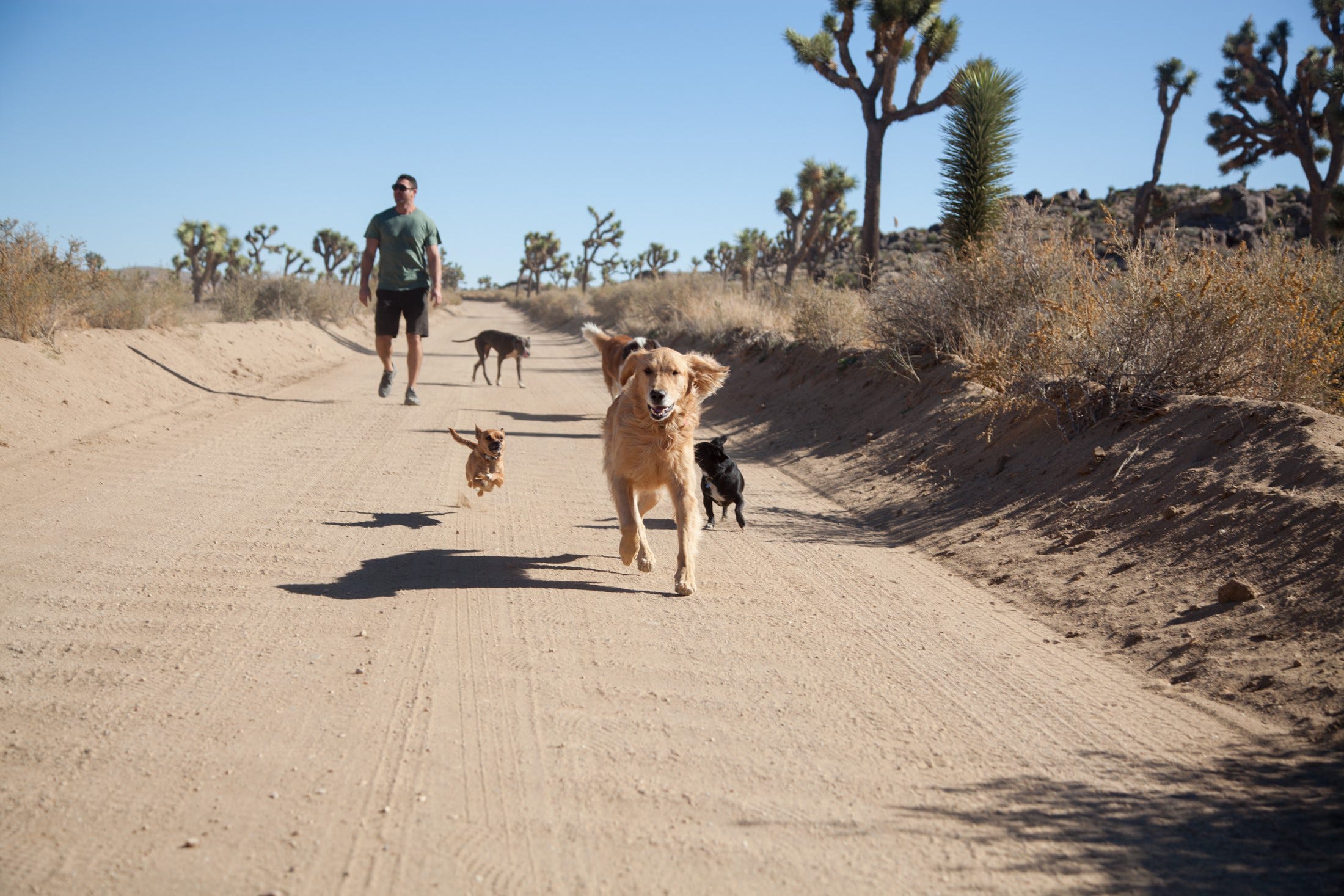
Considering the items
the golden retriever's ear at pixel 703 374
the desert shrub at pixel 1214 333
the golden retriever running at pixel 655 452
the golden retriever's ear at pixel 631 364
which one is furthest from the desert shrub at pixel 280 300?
the desert shrub at pixel 1214 333

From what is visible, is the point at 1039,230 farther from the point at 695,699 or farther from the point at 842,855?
the point at 842,855

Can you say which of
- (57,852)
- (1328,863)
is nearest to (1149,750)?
(1328,863)

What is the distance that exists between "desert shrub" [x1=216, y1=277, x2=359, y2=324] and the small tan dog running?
17987 mm

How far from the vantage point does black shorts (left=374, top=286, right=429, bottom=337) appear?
1145 cm

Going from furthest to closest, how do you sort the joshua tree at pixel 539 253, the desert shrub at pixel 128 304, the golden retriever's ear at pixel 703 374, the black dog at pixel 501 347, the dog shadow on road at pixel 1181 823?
the joshua tree at pixel 539 253 → the black dog at pixel 501 347 → the desert shrub at pixel 128 304 → the golden retriever's ear at pixel 703 374 → the dog shadow on road at pixel 1181 823

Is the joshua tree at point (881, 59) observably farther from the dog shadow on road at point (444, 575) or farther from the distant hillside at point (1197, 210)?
the distant hillside at point (1197, 210)

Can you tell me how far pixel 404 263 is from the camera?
37.0 ft

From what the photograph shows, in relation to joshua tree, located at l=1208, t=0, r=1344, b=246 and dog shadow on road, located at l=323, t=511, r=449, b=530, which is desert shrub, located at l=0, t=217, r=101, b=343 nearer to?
dog shadow on road, located at l=323, t=511, r=449, b=530

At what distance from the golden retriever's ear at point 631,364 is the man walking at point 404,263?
5.43m

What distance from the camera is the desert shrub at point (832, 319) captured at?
13.5m

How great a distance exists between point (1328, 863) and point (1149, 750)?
0.76 meters

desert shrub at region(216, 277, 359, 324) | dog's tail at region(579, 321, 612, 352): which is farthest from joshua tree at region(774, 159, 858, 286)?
dog's tail at region(579, 321, 612, 352)

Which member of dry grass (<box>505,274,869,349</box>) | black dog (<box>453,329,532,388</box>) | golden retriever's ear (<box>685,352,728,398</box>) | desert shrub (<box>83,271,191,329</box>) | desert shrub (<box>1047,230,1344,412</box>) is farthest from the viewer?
black dog (<box>453,329,532,388</box>)

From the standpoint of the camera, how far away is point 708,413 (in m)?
14.4
